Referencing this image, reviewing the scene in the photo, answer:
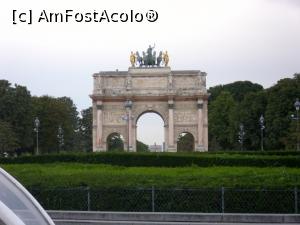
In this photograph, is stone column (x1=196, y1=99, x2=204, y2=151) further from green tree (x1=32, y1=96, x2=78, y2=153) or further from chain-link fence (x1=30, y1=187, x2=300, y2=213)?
chain-link fence (x1=30, y1=187, x2=300, y2=213)

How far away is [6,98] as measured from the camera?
66.6m

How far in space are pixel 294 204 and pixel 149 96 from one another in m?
60.3

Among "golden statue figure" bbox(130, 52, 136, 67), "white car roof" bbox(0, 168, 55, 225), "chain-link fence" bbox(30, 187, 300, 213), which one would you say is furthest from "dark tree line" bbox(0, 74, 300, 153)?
"white car roof" bbox(0, 168, 55, 225)

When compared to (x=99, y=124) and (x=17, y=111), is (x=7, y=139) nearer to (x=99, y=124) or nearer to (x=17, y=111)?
(x=17, y=111)

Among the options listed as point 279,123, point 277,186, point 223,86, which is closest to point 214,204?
point 277,186

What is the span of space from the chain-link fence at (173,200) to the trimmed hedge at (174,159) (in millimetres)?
11347

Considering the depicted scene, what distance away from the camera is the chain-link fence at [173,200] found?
15.6m

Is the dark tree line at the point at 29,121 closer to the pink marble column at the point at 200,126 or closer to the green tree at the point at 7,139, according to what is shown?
the green tree at the point at 7,139

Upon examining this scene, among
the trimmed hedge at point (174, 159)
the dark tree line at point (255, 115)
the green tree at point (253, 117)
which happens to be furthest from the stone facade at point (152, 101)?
the trimmed hedge at point (174, 159)

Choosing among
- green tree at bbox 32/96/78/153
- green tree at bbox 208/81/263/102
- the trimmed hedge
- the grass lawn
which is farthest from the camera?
green tree at bbox 208/81/263/102

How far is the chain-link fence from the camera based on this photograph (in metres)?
15.6

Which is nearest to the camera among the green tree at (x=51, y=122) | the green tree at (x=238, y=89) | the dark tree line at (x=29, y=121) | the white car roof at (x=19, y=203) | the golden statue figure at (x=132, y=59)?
the white car roof at (x=19, y=203)

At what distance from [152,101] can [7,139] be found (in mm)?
22379

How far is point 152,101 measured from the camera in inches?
3012
